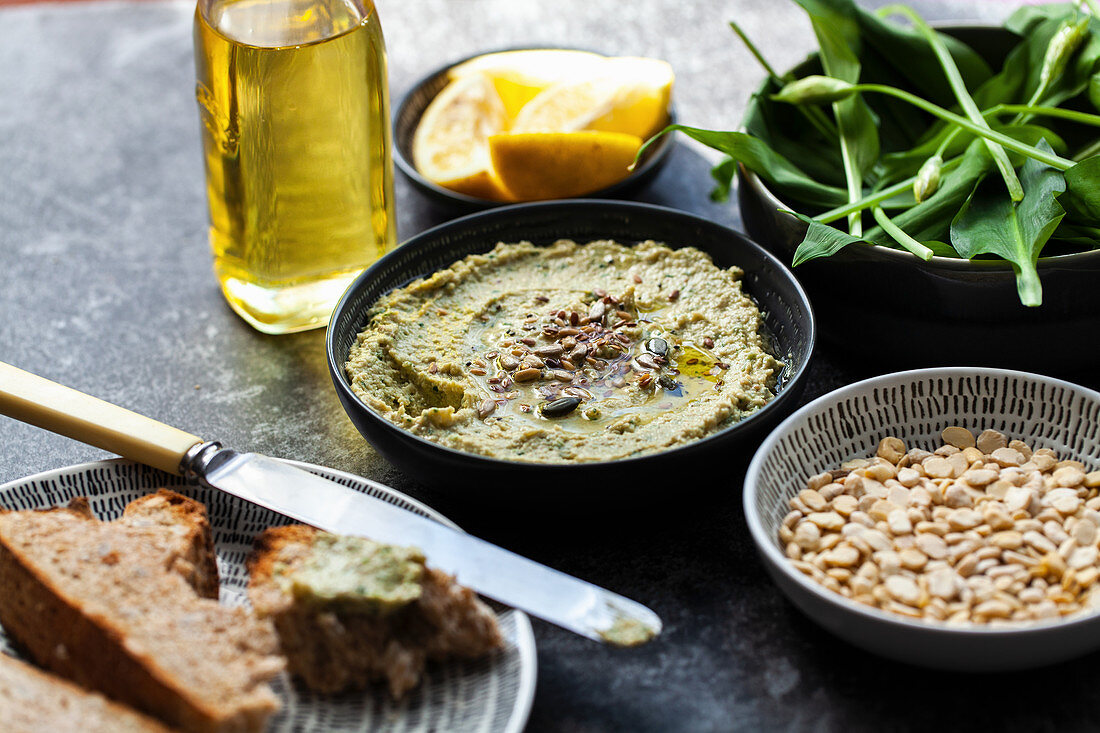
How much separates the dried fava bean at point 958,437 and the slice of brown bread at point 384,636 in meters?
0.70

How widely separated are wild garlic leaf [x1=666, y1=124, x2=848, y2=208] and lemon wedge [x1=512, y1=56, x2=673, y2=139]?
371 mm

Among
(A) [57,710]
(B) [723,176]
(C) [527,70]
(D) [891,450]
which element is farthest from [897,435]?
(C) [527,70]

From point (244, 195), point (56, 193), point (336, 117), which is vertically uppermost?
point (336, 117)

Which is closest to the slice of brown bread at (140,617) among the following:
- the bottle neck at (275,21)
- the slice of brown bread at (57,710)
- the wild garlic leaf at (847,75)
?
the slice of brown bread at (57,710)

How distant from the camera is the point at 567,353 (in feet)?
5.20

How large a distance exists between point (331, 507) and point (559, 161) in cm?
94

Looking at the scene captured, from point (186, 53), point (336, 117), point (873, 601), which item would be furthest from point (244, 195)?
point (186, 53)

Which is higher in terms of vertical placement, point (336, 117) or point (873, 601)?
point (336, 117)

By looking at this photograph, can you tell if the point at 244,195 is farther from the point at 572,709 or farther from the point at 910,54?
the point at 910,54

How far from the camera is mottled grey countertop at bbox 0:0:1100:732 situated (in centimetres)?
120

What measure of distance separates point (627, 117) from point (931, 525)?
1.16 metres

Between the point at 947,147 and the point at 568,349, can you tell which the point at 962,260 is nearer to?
the point at 947,147

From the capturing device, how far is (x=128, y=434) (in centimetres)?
142

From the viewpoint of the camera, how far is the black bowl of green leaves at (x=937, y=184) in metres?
1.53
